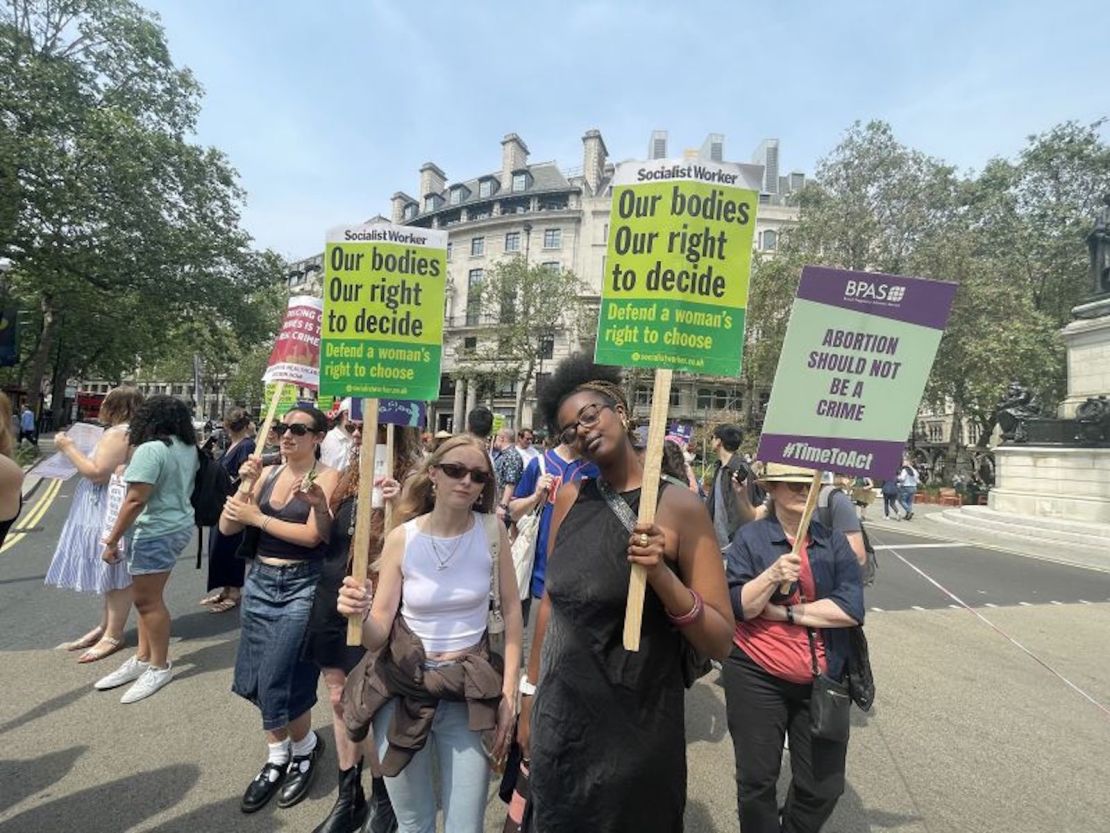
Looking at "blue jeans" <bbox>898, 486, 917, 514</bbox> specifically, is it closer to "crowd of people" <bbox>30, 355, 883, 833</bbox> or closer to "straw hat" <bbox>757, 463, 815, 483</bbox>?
"crowd of people" <bbox>30, 355, 883, 833</bbox>

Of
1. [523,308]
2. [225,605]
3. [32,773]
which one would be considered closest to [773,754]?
→ [32,773]

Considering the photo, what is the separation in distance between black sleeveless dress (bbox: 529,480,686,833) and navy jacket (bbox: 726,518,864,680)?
821 millimetres

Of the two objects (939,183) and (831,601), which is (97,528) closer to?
(831,601)

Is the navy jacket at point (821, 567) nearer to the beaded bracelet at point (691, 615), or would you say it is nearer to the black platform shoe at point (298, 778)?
the beaded bracelet at point (691, 615)

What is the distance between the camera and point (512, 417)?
170ft

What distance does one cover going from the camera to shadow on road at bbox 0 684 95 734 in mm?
3578

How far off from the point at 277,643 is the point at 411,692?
48.3 inches

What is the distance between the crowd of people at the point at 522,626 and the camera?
1845 mm

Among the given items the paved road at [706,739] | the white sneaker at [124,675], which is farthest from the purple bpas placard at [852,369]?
the white sneaker at [124,675]

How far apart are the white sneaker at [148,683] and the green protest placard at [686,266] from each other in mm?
3941

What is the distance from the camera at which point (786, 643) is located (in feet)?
8.37

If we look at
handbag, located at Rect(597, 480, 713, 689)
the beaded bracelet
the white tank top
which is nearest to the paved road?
the white tank top

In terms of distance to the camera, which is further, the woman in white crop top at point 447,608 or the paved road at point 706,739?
the paved road at point 706,739

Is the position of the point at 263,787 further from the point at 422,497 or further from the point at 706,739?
the point at 706,739
